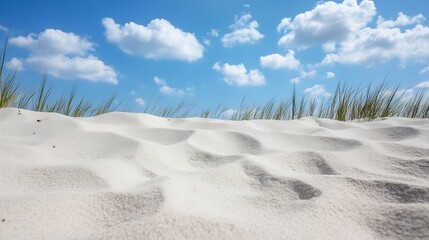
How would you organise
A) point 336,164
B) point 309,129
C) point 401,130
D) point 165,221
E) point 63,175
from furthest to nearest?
point 309,129
point 401,130
point 336,164
point 63,175
point 165,221

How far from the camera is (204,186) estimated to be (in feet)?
3.62

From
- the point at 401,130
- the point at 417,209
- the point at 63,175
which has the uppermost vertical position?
the point at 401,130

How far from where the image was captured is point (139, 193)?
37.7 inches

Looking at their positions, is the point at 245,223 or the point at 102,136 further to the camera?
the point at 102,136

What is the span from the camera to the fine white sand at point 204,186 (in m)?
0.79

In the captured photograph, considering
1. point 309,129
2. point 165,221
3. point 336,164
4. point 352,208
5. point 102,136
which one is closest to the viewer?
point 165,221

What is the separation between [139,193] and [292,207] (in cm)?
44

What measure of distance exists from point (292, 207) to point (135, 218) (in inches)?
16.9

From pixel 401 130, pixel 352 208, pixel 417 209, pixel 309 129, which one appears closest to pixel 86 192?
pixel 352 208

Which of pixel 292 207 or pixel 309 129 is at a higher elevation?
pixel 309 129

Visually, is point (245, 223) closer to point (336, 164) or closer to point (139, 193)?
point (139, 193)

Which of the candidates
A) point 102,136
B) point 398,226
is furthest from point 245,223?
Result: point 102,136

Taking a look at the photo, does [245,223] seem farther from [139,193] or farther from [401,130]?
[401,130]

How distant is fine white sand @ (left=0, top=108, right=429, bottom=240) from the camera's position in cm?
79
